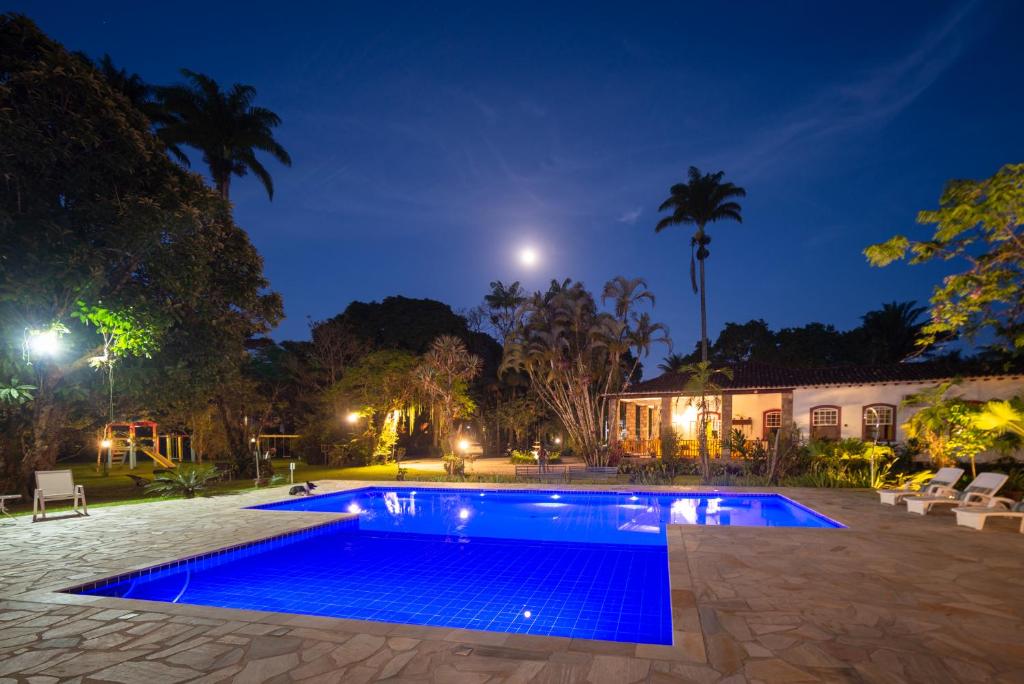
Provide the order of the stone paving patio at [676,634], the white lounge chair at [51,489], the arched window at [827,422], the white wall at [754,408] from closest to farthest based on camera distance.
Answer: the stone paving patio at [676,634], the white lounge chair at [51,489], the arched window at [827,422], the white wall at [754,408]

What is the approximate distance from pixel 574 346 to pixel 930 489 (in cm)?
1209

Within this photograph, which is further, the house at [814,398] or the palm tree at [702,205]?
the palm tree at [702,205]

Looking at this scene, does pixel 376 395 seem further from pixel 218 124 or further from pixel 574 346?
pixel 218 124

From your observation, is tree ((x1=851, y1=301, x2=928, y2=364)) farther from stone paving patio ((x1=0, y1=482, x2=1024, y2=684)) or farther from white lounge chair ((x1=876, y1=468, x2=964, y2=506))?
stone paving patio ((x1=0, y1=482, x2=1024, y2=684))

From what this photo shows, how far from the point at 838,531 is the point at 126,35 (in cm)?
4472

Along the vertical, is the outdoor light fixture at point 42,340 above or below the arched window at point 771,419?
above

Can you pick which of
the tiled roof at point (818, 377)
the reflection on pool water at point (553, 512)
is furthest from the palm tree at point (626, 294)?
the reflection on pool water at point (553, 512)

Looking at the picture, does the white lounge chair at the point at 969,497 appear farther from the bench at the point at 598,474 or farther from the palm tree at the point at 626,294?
the palm tree at the point at 626,294

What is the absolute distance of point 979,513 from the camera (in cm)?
806

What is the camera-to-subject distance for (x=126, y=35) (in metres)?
34.1

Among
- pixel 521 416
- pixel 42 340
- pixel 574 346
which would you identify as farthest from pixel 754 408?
pixel 42 340

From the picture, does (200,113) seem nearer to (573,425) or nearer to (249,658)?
(573,425)

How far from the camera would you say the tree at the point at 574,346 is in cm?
1998

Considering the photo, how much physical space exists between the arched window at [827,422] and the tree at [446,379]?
12.9 metres
